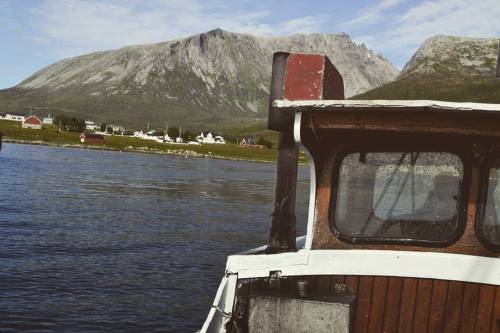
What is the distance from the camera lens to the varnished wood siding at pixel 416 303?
639cm

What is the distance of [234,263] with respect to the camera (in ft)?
22.9

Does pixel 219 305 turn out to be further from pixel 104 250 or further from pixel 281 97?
pixel 104 250

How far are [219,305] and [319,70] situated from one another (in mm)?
3263

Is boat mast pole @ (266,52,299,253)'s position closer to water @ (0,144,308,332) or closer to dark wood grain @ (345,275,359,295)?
dark wood grain @ (345,275,359,295)

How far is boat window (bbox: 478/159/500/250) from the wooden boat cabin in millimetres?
12

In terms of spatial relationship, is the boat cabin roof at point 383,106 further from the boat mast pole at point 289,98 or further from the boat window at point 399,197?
the boat window at point 399,197

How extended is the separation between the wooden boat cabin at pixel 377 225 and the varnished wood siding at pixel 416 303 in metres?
0.01

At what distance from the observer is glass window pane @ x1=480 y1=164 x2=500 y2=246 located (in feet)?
21.0

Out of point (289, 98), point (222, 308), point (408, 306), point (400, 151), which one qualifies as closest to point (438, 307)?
point (408, 306)

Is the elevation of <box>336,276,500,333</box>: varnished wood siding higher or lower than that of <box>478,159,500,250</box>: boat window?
lower

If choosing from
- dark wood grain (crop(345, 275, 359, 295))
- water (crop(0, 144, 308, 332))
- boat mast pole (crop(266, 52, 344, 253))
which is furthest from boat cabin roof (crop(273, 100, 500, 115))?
water (crop(0, 144, 308, 332))

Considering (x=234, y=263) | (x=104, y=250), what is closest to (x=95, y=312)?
(x=104, y=250)

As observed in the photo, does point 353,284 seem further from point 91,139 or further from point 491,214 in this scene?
point 91,139

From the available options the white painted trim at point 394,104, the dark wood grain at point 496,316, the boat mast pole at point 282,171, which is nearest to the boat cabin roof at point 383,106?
the white painted trim at point 394,104
